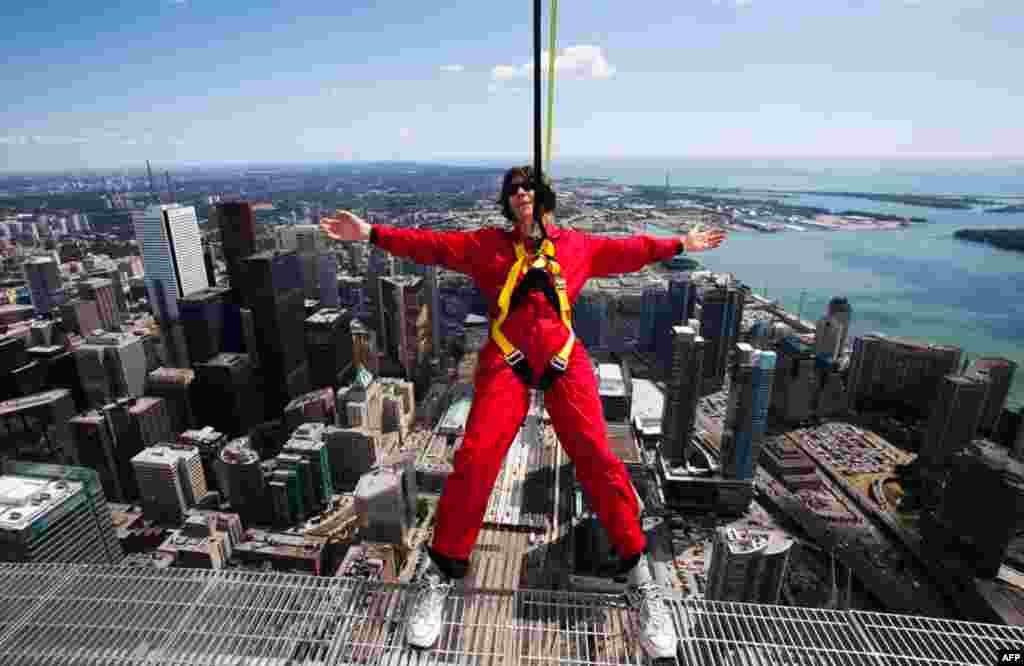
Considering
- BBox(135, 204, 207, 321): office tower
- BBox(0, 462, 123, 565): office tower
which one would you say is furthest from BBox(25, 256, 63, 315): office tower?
BBox(0, 462, 123, 565): office tower

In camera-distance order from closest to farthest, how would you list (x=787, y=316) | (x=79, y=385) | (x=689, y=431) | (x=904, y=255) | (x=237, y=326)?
(x=689, y=431), (x=79, y=385), (x=237, y=326), (x=787, y=316), (x=904, y=255)

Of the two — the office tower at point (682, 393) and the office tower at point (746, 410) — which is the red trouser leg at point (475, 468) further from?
the office tower at point (682, 393)

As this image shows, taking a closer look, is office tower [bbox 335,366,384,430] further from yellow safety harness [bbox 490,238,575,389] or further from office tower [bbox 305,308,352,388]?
yellow safety harness [bbox 490,238,575,389]

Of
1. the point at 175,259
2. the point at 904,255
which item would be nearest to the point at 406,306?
the point at 175,259

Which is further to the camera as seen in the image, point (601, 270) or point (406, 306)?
point (406, 306)

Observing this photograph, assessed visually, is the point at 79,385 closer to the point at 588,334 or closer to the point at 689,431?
the point at 588,334

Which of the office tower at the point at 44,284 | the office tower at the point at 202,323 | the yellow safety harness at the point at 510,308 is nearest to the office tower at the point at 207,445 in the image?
the office tower at the point at 202,323
